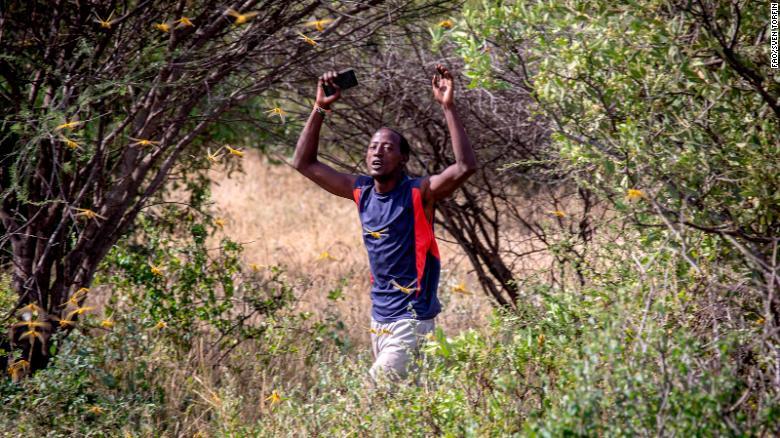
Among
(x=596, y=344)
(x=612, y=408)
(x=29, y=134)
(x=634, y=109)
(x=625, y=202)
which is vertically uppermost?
(x=29, y=134)

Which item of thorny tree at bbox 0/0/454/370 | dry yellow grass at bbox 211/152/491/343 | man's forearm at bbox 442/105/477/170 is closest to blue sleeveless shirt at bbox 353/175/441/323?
man's forearm at bbox 442/105/477/170

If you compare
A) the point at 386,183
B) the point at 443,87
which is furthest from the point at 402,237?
the point at 443,87

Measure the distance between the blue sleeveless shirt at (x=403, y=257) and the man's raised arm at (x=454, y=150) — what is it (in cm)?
12

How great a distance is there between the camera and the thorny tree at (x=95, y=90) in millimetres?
4703

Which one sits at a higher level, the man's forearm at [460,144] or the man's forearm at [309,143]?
the man's forearm at [309,143]

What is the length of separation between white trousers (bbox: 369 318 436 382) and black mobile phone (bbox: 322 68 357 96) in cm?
108

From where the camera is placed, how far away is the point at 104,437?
4414mm

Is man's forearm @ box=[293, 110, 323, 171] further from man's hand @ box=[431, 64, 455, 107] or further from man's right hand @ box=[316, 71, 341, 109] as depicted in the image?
man's hand @ box=[431, 64, 455, 107]

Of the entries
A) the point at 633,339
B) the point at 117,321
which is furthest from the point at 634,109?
the point at 117,321

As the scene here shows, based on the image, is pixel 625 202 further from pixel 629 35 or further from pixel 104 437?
pixel 104 437

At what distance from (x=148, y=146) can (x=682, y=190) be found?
8.95 feet

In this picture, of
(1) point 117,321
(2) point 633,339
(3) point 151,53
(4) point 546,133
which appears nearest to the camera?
(2) point 633,339

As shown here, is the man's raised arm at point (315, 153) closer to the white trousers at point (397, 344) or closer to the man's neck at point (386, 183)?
the man's neck at point (386, 183)

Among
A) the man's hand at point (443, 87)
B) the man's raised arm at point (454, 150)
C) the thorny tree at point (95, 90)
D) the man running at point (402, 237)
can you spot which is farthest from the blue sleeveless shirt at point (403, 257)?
the thorny tree at point (95, 90)
